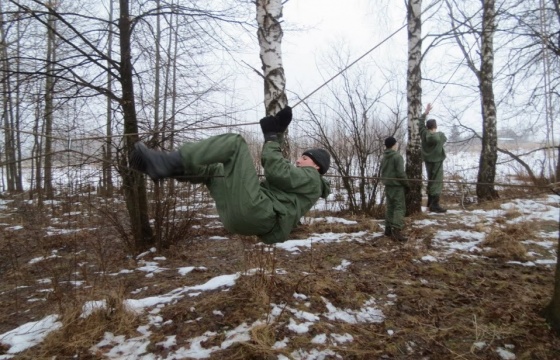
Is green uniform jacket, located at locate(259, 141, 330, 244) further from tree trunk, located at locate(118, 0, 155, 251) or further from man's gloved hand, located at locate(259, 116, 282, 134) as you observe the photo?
tree trunk, located at locate(118, 0, 155, 251)

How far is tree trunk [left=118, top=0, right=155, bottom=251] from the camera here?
5.26m

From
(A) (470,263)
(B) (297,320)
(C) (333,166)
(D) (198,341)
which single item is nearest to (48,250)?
(D) (198,341)

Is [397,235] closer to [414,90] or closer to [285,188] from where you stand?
[414,90]

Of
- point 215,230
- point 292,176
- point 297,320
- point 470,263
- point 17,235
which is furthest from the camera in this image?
point 17,235

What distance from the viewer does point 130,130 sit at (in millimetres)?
5320

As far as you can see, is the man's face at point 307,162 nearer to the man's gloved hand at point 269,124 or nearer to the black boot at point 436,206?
the man's gloved hand at point 269,124

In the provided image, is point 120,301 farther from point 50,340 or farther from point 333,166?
point 333,166

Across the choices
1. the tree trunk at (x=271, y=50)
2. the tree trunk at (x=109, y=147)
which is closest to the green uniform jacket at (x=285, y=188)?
the tree trunk at (x=271, y=50)

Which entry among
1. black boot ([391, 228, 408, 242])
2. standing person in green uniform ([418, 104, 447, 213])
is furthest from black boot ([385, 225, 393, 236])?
standing person in green uniform ([418, 104, 447, 213])

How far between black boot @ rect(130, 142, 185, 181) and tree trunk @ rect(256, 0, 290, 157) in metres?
3.00

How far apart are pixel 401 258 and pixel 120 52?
5.33 meters

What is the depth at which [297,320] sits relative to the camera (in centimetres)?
300

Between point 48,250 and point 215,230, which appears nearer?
point 48,250

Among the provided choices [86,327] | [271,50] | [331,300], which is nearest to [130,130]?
[271,50]
